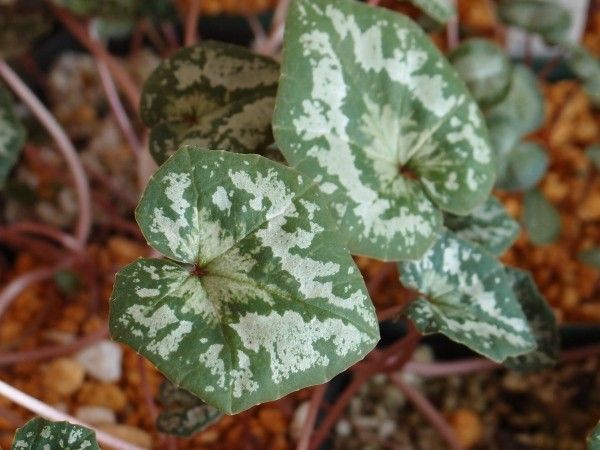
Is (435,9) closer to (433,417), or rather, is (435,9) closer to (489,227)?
(489,227)

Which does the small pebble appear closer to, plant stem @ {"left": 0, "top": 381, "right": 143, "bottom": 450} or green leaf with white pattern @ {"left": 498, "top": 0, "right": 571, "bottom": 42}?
plant stem @ {"left": 0, "top": 381, "right": 143, "bottom": 450}

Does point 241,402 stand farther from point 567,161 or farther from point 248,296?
point 567,161

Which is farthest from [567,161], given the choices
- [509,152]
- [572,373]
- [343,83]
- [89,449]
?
[89,449]

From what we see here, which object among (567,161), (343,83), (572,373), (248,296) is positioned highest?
(343,83)

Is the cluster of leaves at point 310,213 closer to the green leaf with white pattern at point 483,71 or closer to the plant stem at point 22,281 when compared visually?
the green leaf with white pattern at point 483,71

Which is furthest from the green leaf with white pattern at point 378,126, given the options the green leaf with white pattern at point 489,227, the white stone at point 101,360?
the white stone at point 101,360
